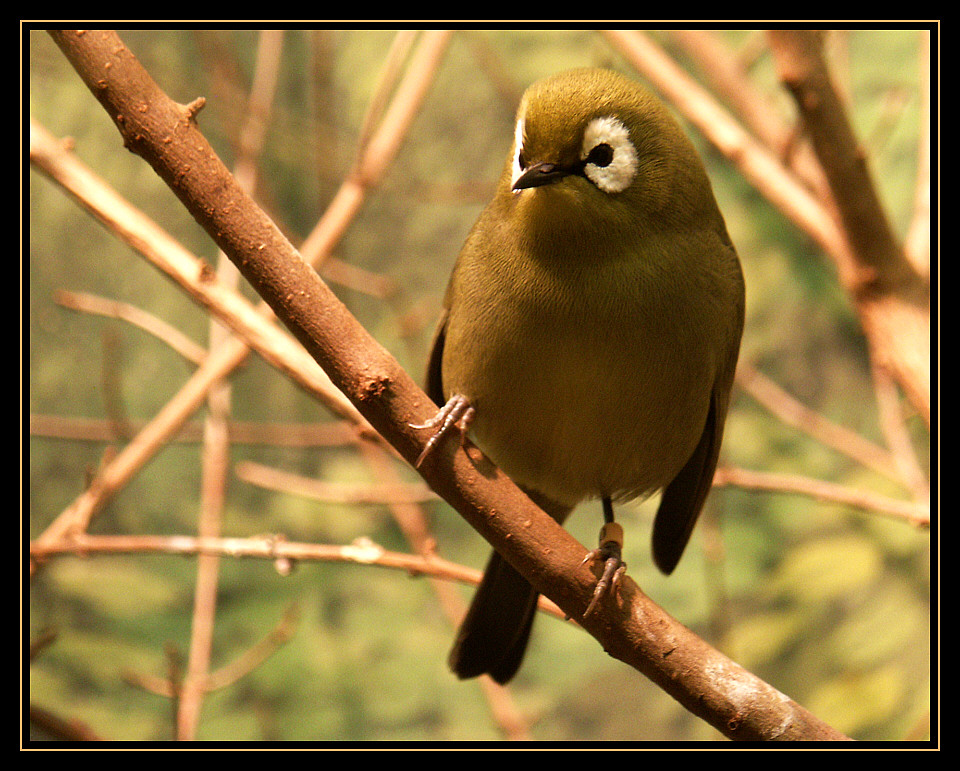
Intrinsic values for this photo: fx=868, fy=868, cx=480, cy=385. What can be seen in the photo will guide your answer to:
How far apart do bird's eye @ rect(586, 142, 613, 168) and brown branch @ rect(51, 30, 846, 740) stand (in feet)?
1.79

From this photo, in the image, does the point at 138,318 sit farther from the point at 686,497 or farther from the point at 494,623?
the point at 686,497

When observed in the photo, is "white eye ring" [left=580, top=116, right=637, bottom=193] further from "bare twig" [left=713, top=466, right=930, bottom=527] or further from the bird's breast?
"bare twig" [left=713, top=466, right=930, bottom=527]

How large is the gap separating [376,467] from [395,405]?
1.54m

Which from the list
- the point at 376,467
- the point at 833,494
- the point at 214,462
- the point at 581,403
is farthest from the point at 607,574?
the point at 376,467

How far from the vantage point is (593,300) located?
1605 mm

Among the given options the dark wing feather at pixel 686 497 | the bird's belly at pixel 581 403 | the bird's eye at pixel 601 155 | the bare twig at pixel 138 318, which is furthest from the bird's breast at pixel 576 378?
the bare twig at pixel 138 318

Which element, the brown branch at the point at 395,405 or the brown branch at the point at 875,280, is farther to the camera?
the brown branch at the point at 875,280

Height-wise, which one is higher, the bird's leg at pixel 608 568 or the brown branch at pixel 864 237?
the brown branch at pixel 864 237

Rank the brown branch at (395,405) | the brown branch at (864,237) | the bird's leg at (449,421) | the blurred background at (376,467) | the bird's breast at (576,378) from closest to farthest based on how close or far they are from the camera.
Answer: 1. the brown branch at (395,405)
2. the bird's leg at (449,421)
3. the bird's breast at (576,378)
4. the brown branch at (864,237)
5. the blurred background at (376,467)

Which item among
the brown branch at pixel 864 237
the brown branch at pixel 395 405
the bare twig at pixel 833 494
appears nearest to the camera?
the brown branch at pixel 395 405

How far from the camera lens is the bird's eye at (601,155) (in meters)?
1.57

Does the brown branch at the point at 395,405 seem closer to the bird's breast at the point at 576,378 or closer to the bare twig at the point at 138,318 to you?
the bird's breast at the point at 576,378

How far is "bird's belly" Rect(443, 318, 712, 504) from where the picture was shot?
5.35 feet
